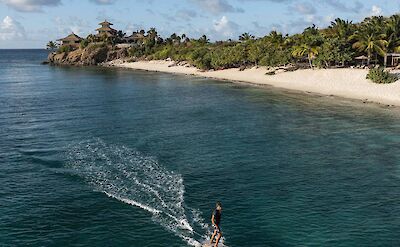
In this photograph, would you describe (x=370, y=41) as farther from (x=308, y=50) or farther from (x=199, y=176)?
(x=199, y=176)

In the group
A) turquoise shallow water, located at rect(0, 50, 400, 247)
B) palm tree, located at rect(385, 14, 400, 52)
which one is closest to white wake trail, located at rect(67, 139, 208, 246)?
turquoise shallow water, located at rect(0, 50, 400, 247)

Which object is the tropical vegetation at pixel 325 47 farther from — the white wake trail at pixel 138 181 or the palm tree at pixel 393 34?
the white wake trail at pixel 138 181

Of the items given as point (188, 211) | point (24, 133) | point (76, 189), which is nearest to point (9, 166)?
point (76, 189)

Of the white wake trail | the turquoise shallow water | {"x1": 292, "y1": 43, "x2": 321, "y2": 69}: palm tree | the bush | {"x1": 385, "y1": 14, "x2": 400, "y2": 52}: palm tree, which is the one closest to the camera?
the turquoise shallow water

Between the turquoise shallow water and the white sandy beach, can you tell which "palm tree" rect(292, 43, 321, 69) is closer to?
the white sandy beach

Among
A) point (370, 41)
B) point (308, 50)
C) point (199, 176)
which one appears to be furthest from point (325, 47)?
point (199, 176)

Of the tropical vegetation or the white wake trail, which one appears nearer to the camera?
the white wake trail

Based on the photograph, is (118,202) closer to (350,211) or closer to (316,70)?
(350,211)
